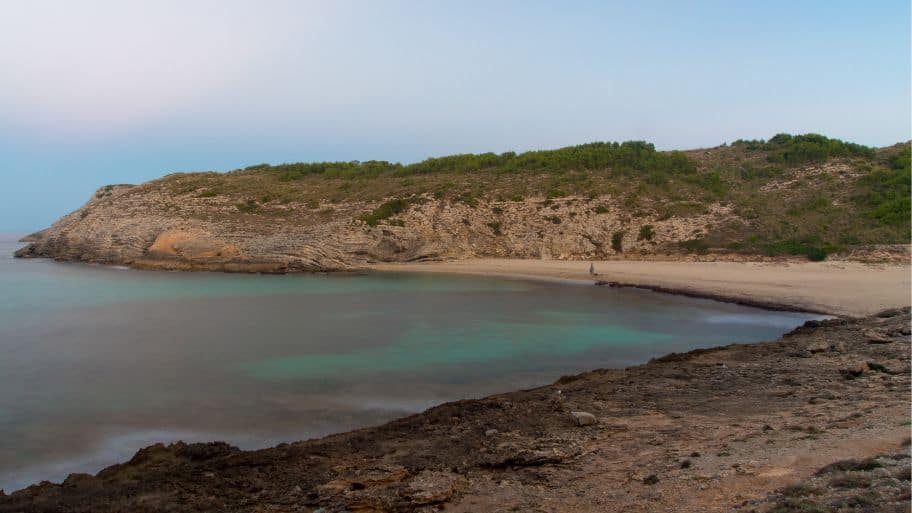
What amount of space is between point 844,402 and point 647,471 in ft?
11.1

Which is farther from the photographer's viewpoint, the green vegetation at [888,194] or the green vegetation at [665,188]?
the green vegetation at [665,188]

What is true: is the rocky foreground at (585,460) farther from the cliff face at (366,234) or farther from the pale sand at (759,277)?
the cliff face at (366,234)

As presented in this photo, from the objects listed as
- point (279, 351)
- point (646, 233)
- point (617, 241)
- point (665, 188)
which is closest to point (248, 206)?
point (617, 241)

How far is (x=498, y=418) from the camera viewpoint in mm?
7367

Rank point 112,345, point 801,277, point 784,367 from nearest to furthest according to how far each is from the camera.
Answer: point 784,367 → point 112,345 → point 801,277

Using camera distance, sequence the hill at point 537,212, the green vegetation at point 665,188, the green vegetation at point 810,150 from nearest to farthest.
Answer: the green vegetation at point 665,188
the hill at point 537,212
the green vegetation at point 810,150

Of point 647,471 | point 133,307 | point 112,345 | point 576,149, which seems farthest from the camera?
point 576,149

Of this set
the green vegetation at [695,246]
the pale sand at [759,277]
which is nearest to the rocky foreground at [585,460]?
the pale sand at [759,277]

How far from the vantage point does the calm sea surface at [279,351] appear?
8.24 metres

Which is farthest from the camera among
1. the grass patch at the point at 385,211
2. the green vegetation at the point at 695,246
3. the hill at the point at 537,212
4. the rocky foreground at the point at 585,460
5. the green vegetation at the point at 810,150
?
the green vegetation at the point at 810,150

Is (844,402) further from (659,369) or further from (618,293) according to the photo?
(618,293)

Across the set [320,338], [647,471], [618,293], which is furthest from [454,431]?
[618,293]

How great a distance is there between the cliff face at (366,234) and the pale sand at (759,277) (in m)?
2.33

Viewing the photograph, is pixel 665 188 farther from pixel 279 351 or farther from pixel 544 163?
pixel 279 351
